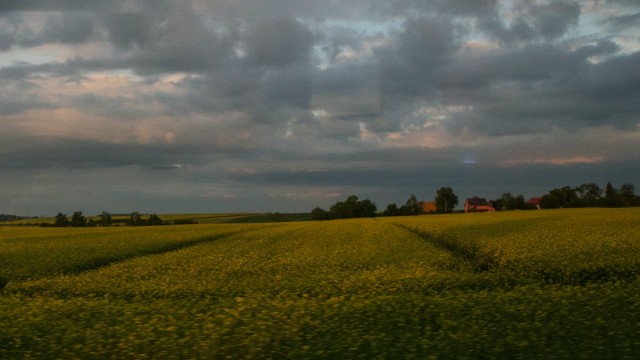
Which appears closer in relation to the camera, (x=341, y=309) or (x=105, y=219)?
(x=341, y=309)

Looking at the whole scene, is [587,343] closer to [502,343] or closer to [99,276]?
[502,343]

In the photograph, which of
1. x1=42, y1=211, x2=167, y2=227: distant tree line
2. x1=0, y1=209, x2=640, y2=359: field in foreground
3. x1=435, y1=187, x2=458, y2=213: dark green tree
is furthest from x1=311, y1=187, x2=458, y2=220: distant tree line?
x1=0, y1=209, x2=640, y2=359: field in foreground

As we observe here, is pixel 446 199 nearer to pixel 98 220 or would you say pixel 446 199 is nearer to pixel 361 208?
pixel 361 208

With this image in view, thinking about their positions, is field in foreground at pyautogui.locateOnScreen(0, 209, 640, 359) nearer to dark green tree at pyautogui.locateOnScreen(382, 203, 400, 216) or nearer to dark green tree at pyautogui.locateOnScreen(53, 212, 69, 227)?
dark green tree at pyautogui.locateOnScreen(53, 212, 69, 227)

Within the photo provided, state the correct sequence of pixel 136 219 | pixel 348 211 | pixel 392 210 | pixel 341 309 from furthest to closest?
pixel 348 211 < pixel 392 210 < pixel 136 219 < pixel 341 309

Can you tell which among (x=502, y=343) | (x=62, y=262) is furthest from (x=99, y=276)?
(x=502, y=343)

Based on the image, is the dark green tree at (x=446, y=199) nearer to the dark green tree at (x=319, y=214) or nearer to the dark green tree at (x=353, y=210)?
the dark green tree at (x=353, y=210)

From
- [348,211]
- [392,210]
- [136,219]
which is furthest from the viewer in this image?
[348,211]

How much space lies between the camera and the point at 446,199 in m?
179

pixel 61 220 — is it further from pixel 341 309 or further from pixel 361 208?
pixel 341 309

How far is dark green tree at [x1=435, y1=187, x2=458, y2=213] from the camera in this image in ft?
587

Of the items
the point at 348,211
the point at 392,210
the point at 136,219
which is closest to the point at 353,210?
the point at 348,211

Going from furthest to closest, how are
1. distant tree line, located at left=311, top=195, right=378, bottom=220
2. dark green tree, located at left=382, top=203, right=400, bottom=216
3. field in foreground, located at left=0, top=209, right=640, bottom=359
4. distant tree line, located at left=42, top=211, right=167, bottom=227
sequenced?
distant tree line, located at left=311, top=195, right=378, bottom=220, dark green tree, located at left=382, top=203, right=400, bottom=216, distant tree line, located at left=42, top=211, right=167, bottom=227, field in foreground, located at left=0, top=209, right=640, bottom=359

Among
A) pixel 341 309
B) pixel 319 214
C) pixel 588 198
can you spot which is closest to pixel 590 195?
pixel 588 198
